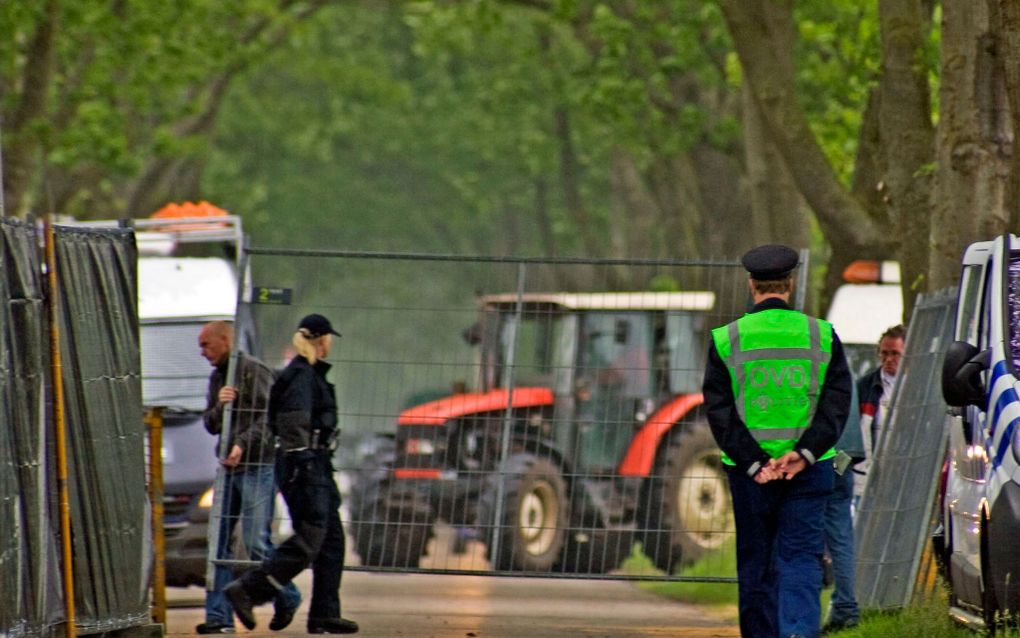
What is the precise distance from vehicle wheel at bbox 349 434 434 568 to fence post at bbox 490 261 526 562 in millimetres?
395

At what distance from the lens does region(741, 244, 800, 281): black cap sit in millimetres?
9305

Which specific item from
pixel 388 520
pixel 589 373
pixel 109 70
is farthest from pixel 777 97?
pixel 109 70

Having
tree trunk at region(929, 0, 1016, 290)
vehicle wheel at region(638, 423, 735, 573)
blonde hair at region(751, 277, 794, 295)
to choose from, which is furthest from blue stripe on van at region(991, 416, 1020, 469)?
vehicle wheel at region(638, 423, 735, 573)

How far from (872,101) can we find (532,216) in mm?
35057

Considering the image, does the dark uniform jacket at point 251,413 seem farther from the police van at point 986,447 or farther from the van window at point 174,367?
the police van at point 986,447

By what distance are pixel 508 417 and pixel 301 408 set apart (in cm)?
174

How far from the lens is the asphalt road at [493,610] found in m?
13.4

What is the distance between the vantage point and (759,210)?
2047 cm

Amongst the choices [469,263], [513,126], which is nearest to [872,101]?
[469,263]

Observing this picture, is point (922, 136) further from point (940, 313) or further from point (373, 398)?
point (373, 398)

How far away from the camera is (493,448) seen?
43.9 feet

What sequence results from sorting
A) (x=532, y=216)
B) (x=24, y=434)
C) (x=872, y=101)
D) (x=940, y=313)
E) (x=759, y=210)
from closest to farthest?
(x=24, y=434)
(x=940, y=313)
(x=872, y=101)
(x=759, y=210)
(x=532, y=216)

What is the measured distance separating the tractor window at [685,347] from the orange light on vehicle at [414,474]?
158 centimetres

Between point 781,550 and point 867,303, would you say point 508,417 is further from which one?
point 867,303
